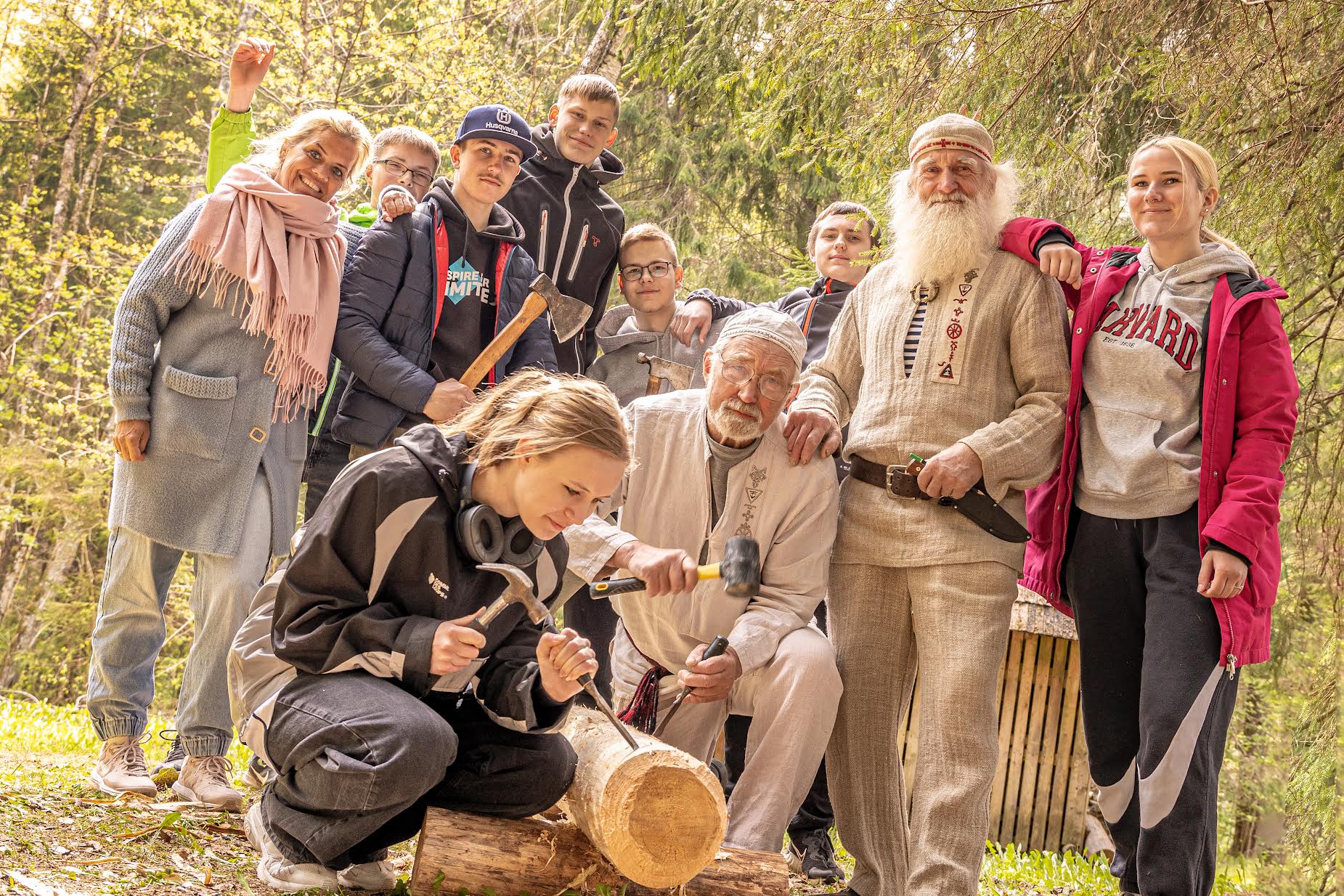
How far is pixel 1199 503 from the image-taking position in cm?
333

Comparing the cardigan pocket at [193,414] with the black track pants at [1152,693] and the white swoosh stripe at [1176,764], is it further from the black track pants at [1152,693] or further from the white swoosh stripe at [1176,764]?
the white swoosh stripe at [1176,764]

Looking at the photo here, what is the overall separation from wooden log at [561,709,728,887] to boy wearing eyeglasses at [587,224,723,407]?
7.78ft

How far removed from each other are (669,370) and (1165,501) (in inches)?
88.9

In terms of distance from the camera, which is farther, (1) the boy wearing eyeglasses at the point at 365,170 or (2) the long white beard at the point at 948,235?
(1) the boy wearing eyeglasses at the point at 365,170

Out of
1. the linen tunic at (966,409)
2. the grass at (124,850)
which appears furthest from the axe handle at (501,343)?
the grass at (124,850)

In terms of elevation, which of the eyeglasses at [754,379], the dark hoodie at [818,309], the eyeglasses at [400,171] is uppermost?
the eyeglasses at [400,171]

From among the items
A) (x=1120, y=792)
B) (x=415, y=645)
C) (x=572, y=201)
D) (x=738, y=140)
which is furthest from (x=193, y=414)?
(x=738, y=140)

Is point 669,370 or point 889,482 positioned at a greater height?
point 669,370

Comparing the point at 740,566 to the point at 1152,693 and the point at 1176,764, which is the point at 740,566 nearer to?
the point at 1152,693

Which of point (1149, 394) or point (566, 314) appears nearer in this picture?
point (1149, 394)

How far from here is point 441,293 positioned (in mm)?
4516

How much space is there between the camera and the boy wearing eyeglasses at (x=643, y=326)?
512 centimetres

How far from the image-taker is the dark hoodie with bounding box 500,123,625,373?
5.13m

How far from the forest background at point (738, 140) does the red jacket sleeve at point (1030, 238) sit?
3.85 feet
